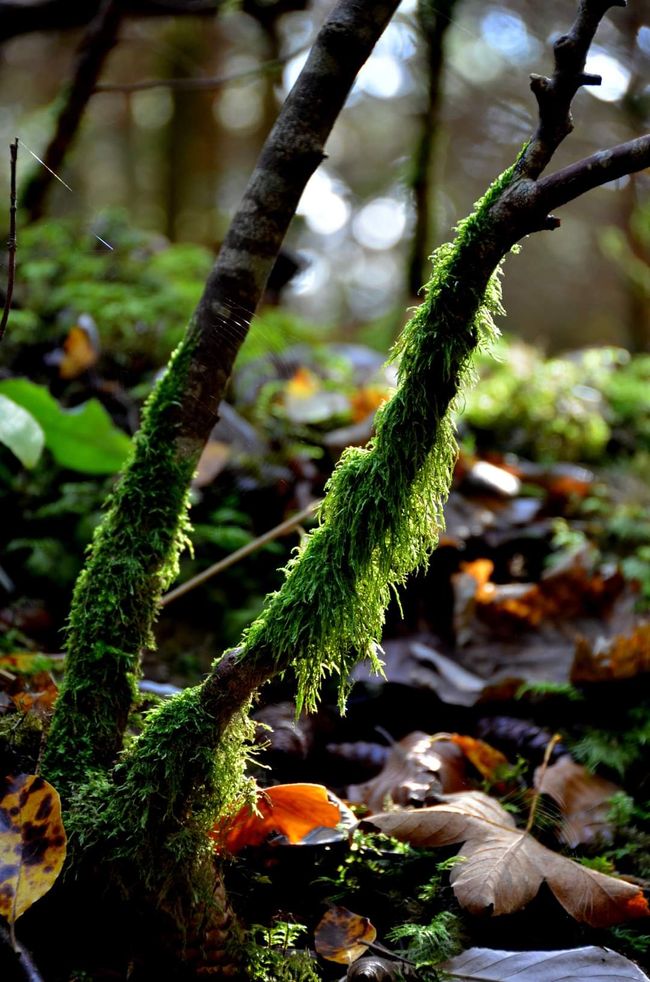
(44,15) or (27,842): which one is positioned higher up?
(44,15)

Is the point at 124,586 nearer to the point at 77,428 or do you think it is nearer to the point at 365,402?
the point at 77,428

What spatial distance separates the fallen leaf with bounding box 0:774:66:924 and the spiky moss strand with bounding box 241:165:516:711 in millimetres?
418

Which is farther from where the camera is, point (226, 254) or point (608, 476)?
point (608, 476)

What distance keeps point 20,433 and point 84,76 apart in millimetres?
3131

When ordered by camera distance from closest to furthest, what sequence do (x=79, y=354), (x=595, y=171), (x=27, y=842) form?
(x=595, y=171)
(x=27, y=842)
(x=79, y=354)

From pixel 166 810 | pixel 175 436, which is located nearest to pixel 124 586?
pixel 175 436

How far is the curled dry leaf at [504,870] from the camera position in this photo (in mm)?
1341

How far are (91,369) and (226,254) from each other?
196cm

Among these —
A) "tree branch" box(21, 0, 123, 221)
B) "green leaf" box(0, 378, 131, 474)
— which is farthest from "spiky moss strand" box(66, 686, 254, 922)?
"tree branch" box(21, 0, 123, 221)

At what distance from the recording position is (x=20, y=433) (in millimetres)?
2068

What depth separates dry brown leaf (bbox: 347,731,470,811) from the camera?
1688 mm

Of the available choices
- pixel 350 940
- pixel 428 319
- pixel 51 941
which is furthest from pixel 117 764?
pixel 428 319

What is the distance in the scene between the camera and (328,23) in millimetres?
1349

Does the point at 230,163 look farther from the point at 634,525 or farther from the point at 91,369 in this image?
the point at 634,525
